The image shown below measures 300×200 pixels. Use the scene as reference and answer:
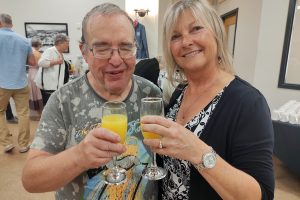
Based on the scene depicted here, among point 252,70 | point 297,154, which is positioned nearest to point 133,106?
point 297,154

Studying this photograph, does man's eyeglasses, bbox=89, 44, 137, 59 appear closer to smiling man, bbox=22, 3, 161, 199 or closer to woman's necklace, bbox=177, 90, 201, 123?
smiling man, bbox=22, 3, 161, 199

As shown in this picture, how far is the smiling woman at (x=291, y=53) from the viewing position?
3.74m

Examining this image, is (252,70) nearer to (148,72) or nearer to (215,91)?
(148,72)

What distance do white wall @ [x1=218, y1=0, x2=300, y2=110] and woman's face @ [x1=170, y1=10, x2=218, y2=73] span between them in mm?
3235

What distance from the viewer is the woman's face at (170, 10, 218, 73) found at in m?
1.22

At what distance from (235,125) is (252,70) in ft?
12.5

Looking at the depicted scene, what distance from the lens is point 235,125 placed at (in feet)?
3.31

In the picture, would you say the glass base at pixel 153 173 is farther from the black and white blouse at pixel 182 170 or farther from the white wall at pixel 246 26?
the white wall at pixel 246 26

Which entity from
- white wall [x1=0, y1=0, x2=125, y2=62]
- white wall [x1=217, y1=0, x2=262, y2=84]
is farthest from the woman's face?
white wall [x1=0, y1=0, x2=125, y2=62]

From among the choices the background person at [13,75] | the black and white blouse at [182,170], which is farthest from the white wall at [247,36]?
the background person at [13,75]

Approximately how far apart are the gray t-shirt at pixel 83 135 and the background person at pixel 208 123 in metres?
0.17

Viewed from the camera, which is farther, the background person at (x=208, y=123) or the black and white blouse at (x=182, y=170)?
the black and white blouse at (x=182, y=170)

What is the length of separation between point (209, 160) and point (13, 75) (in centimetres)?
376

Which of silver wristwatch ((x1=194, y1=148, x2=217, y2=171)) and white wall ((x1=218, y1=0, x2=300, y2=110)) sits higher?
white wall ((x1=218, y1=0, x2=300, y2=110))
